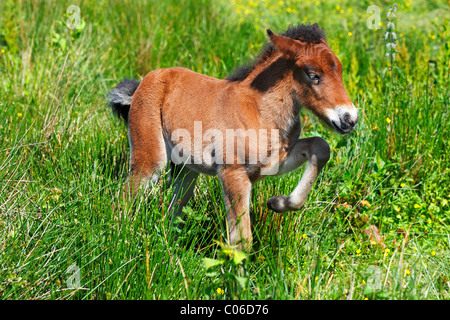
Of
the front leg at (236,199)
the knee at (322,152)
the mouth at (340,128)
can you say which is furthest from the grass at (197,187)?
the mouth at (340,128)

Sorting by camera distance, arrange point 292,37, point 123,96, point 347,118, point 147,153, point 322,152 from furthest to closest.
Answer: point 123,96, point 147,153, point 292,37, point 322,152, point 347,118

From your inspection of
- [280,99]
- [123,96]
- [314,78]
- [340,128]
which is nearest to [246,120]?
[280,99]

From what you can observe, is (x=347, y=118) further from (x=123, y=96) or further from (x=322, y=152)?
(x=123, y=96)

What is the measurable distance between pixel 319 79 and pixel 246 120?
23.6 inches

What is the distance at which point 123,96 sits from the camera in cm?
495

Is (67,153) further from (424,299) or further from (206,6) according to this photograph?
(206,6)

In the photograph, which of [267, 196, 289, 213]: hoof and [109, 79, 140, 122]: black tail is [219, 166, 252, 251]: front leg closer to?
[267, 196, 289, 213]: hoof

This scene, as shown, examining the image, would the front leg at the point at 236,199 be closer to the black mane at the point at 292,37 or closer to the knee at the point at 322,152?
the knee at the point at 322,152

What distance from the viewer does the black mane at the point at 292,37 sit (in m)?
3.97

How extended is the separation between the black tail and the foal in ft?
0.74

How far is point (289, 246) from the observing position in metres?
4.27

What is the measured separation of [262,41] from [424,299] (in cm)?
564

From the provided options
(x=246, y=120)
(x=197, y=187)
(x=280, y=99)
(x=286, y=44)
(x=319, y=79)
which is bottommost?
(x=197, y=187)
